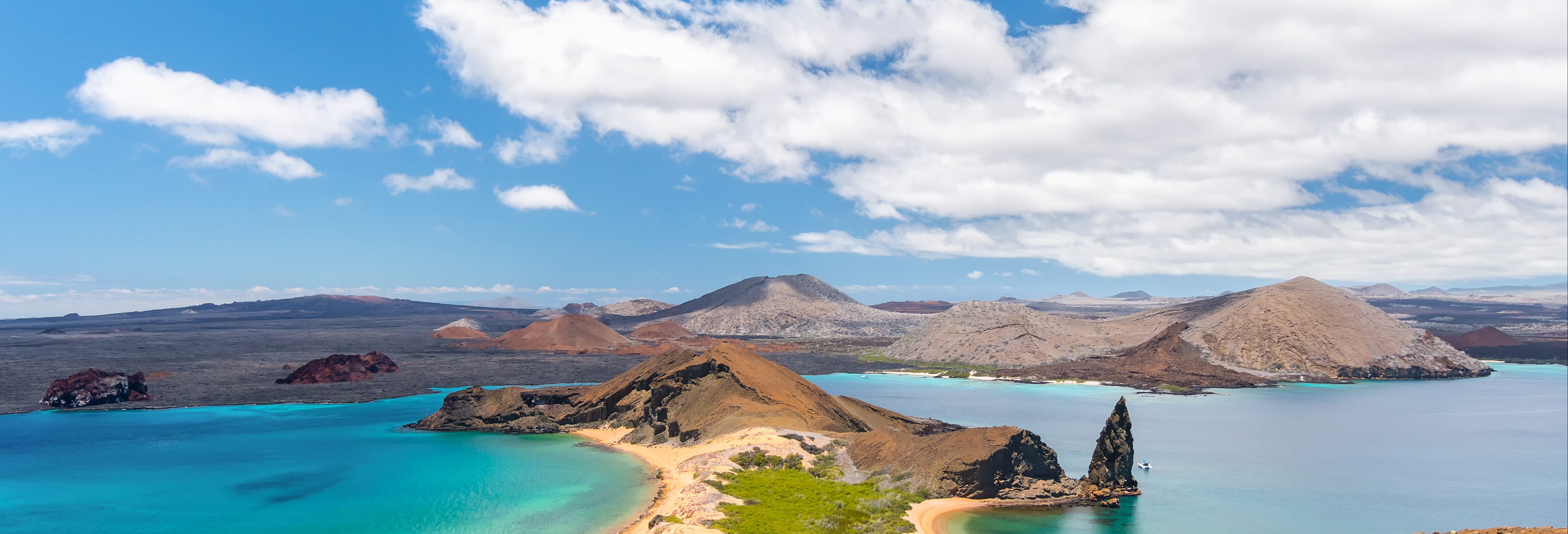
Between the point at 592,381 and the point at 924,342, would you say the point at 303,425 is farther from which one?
the point at 924,342

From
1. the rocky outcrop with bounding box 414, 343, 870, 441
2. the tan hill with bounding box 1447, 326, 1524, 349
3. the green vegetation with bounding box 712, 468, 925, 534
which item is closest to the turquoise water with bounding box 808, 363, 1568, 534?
the green vegetation with bounding box 712, 468, 925, 534

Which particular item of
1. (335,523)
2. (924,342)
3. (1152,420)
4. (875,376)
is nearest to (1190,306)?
(924,342)

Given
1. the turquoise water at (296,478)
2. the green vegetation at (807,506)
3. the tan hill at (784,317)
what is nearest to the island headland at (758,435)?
the green vegetation at (807,506)

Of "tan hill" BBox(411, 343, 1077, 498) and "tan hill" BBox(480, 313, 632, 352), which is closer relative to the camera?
"tan hill" BBox(411, 343, 1077, 498)

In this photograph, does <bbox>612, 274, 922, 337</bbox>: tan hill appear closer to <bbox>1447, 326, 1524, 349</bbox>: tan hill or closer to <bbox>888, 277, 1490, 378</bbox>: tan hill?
<bbox>888, 277, 1490, 378</bbox>: tan hill

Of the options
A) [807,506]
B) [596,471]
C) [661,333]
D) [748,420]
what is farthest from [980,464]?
[661,333]

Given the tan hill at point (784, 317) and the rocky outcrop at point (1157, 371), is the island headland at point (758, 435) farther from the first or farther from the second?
the tan hill at point (784, 317)
